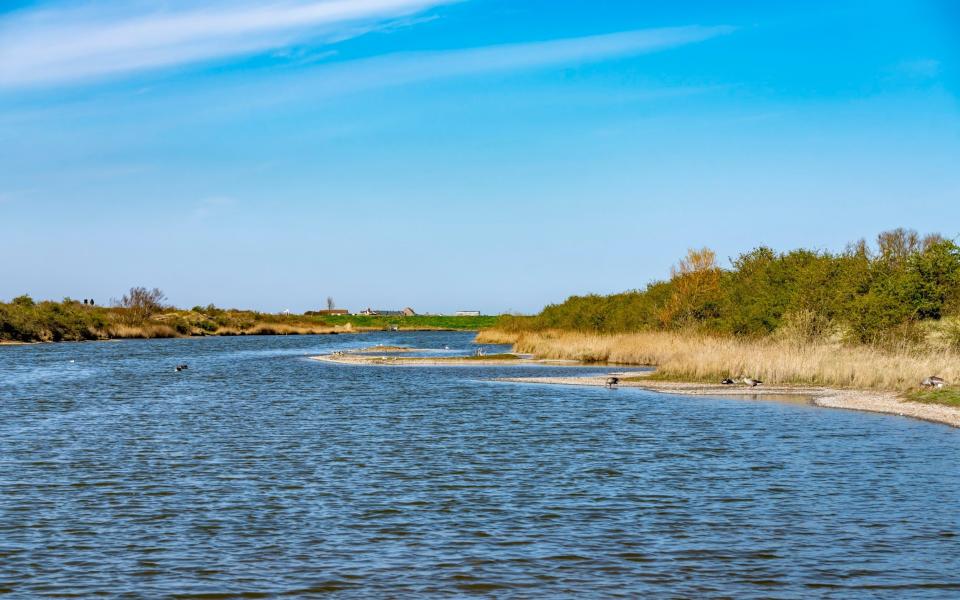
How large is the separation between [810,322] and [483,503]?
3639cm

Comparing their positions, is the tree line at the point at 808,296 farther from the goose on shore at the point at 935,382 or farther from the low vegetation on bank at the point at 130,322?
the low vegetation on bank at the point at 130,322

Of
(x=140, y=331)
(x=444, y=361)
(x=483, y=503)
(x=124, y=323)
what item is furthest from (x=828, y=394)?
(x=124, y=323)

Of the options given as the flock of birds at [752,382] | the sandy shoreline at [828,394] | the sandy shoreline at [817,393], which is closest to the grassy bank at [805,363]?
the flock of birds at [752,382]

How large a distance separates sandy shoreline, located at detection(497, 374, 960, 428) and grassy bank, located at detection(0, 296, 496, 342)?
87995mm

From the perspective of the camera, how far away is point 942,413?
29.8m

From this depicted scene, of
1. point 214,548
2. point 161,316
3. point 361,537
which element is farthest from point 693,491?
point 161,316

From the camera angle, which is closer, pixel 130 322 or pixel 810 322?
pixel 810 322

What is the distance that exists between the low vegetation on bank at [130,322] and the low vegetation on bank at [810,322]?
256 feet

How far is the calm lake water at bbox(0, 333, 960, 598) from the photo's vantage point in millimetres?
13008

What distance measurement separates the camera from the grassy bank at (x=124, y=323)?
390 ft

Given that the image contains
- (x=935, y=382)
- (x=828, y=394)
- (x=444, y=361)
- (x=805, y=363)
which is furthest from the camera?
(x=444, y=361)

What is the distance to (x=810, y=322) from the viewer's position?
1972 inches

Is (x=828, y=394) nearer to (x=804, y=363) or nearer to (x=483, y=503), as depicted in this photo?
(x=804, y=363)

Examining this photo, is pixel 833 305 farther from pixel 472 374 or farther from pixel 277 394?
pixel 277 394
